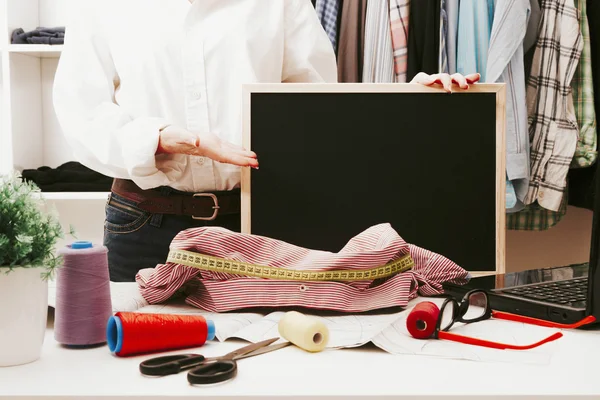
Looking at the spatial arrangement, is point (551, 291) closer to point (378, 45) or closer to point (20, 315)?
point (20, 315)

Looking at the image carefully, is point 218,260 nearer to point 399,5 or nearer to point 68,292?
point 68,292

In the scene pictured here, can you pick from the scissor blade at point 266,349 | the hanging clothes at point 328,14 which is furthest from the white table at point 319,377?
the hanging clothes at point 328,14

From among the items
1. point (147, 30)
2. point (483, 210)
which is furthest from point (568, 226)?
point (147, 30)

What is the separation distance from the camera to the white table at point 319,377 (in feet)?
2.06

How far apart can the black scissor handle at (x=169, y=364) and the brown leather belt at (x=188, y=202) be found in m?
0.72

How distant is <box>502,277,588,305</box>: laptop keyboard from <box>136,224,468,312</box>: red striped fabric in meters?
0.17

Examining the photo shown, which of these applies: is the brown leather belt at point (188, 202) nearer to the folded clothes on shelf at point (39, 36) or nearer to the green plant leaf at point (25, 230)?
the green plant leaf at point (25, 230)

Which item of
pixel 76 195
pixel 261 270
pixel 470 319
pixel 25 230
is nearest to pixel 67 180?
pixel 76 195

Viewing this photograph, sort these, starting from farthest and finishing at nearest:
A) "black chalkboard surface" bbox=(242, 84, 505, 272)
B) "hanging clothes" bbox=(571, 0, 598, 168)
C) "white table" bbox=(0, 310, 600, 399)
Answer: "hanging clothes" bbox=(571, 0, 598, 168) < "black chalkboard surface" bbox=(242, 84, 505, 272) < "white table" bbox=(0, 310, 600, 399)

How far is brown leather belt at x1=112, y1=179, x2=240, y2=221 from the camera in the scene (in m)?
1.42

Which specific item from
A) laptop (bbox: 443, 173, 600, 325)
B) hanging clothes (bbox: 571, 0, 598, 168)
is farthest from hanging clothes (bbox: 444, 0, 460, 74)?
laptop (bbox: 443, 173, 600, 325)

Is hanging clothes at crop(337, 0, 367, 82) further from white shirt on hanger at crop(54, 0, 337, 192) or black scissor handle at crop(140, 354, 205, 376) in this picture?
black scissor handle at crop(140, 354, 205, 376)

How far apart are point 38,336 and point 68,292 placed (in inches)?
2.5

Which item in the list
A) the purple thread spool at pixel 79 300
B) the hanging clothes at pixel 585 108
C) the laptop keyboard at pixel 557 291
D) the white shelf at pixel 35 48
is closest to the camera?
the purple thread spool at pixel 79 300
